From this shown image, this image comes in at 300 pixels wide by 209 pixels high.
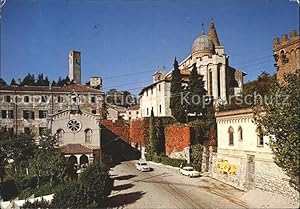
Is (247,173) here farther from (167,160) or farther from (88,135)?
(88,135)

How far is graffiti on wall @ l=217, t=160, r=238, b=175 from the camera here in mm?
14202

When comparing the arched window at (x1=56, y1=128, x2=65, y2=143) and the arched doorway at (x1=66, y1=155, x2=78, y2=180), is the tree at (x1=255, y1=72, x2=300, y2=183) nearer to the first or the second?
the arched doorway at (x1=66, y1=155, x2=78, y2=180)

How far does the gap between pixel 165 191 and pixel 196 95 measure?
32.0ft

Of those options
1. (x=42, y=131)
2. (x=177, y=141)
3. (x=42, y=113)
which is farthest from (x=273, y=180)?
(x=42, y=113)

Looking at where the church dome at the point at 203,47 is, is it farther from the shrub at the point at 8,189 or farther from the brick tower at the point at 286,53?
the shrub at the point at 8,189

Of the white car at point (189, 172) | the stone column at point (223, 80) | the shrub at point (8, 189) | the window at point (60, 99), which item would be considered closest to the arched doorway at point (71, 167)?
the shrub at point (8, 189)

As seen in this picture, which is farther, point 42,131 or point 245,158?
point 42,131

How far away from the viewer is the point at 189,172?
16219 millimetres

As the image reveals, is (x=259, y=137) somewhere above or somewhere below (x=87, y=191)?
above

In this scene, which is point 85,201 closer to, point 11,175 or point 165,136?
point 11,175

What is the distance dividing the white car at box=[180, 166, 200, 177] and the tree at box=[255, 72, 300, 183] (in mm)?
6474

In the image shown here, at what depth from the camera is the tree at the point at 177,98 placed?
21234 mm

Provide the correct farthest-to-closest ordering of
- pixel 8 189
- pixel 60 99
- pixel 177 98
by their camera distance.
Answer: pixel 177 98 → pixel 60 99 → pixel 8 189

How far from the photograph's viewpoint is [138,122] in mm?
19797
